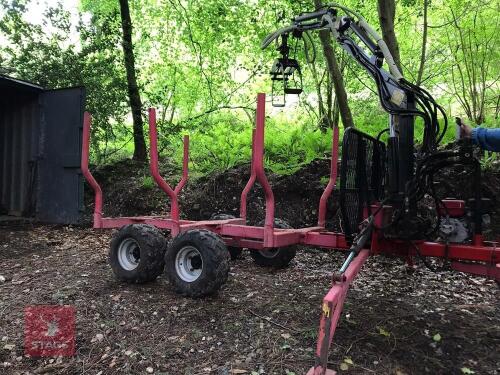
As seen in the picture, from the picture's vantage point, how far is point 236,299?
13.8 feet

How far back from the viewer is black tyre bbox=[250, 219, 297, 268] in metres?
5.26

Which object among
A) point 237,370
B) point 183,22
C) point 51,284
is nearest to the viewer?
point 237,370

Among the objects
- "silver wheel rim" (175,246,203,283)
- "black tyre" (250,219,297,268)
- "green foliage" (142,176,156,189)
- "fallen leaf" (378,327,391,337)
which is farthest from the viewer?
"green foliage" (142,176,156,189)

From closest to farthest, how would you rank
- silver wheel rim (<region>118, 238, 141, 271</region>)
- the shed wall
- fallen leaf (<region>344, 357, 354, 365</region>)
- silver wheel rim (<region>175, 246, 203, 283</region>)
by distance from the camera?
fallen leaf (<region>344, 357, 354, 365</region>) < silver wheel rim (<region>175, 246, 203, 283</region>) < silver wheel rim (<region>118, 238, 141, 271</region>) < the shed wall

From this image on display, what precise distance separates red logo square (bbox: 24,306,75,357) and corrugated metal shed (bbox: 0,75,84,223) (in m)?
3.35

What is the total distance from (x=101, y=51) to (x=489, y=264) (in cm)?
793

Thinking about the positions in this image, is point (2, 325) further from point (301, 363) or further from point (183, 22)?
point (183, 22)

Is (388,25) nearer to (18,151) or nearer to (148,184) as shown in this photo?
(148,184)

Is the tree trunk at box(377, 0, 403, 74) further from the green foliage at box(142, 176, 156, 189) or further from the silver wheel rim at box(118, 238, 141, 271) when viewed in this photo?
the green foliage at box(142, 176, 156, 189)

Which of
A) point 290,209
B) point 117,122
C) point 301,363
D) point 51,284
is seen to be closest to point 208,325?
point 301,363

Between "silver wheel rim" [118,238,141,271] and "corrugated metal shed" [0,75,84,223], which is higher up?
"corrugated metal shed" [0,75,84,223]

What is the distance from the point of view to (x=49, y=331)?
11.7 ft

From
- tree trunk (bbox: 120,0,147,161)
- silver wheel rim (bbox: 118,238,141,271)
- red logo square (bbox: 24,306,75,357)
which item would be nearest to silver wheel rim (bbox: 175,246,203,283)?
silver wheel rim (bbox: 118,238,141,271)

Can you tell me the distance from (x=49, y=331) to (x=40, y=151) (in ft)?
15.7
